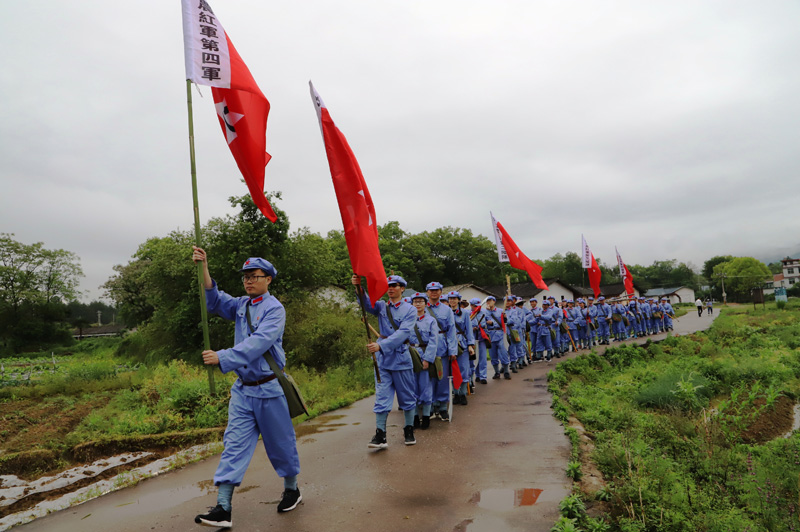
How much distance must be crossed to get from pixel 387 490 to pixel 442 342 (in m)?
4.19

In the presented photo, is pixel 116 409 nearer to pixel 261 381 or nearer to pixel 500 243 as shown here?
pixel 261 381

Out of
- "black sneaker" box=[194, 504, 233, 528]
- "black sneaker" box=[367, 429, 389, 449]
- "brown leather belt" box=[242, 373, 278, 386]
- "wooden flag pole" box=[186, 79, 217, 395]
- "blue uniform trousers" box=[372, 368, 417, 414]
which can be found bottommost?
"black sneaker" box=[367, 429, 389, 449]

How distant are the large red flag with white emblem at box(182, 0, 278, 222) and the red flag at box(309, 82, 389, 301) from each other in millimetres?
959

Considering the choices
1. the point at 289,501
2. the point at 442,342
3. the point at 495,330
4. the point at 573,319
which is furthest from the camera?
the point at 573,319

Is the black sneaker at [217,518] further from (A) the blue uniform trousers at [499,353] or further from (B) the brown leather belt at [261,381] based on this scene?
(A) the blue uniform trousers at [499,353]

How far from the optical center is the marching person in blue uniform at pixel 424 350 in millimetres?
7605

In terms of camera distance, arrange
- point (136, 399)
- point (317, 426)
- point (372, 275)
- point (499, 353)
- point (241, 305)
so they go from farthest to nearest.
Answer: point (499, 353), point (136, 399), point (317, 426), point (372, 275), point (241, 305)

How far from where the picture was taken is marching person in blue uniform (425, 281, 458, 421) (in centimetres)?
858

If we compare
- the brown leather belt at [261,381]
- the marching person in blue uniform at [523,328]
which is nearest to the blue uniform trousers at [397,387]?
the brown leather belt at [261,381]

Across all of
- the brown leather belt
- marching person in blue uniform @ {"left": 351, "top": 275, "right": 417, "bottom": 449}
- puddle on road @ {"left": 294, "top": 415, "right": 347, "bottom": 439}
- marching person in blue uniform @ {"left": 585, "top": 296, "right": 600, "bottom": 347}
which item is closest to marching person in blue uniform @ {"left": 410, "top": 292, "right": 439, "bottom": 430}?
marching person in blue uniform @ {"left": 351, "top": 275, "right": 417, "bottom": 449}

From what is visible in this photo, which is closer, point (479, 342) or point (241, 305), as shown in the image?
point (241, 305)

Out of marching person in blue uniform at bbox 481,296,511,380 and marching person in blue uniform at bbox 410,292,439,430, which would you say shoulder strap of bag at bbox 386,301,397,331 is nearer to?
marching person in blue uniform at bbox 410,292,439,430

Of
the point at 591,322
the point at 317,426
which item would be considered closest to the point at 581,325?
the point at 591,322

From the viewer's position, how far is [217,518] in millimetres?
4125
